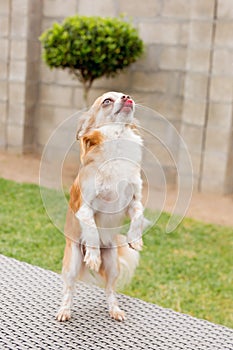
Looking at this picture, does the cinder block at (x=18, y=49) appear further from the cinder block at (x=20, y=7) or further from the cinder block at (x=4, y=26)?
the cinder block at (x=20, y=7)

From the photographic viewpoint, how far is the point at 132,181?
5.70 ft

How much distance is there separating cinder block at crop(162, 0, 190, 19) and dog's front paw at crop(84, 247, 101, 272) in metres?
4.01

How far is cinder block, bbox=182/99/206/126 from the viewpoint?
511cm

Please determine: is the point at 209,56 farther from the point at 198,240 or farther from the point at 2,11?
the point at 2,11

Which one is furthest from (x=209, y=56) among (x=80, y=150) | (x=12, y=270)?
(x=80, y=150)

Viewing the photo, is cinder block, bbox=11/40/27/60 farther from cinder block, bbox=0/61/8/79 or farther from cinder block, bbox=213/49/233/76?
cinder block, bbox=213/49/233/76

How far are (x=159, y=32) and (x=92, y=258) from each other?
409 centimetres

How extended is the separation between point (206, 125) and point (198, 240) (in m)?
1.42

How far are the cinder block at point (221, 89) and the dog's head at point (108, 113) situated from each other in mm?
3414

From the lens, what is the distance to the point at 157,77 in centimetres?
552

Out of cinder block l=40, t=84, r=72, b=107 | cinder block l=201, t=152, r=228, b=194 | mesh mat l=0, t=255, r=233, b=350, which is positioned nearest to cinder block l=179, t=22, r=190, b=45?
cinder block l=201, t=152, r=228, b=194

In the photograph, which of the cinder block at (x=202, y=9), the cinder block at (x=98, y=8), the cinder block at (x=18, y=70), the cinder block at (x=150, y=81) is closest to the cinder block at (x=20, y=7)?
the cinder block at (x=18, y=70)

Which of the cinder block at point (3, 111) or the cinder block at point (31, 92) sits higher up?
the cinder block at point (31, 92)

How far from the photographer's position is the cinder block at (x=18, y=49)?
6246mm
